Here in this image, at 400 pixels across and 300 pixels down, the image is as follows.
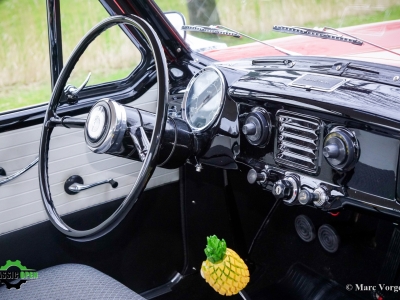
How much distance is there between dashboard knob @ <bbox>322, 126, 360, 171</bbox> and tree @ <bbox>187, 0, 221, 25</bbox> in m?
0.86

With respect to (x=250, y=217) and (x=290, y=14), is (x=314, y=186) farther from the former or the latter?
(x=250, y=217)

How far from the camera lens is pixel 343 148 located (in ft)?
4.39

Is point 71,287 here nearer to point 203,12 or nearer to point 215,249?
point 215,249

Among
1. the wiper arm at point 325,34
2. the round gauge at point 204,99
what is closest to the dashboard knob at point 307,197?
the round gauge at point 204,99

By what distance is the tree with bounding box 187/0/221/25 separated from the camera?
6.67ft

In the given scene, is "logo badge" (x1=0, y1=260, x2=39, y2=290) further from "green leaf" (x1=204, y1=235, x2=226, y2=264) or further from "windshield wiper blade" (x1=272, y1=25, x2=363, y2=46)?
"windshield wiper blade" (x1=272, y1=25, x2=363, y2=46)

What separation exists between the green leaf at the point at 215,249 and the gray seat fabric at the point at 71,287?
377 millimetres

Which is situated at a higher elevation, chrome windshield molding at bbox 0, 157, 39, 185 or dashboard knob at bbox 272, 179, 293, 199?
dashboard knob at bbox 272, 179, 293, 199

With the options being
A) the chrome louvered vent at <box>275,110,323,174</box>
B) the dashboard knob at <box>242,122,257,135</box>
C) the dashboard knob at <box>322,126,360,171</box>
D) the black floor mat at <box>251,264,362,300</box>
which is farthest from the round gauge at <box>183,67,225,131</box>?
the black floor mat at <box>251,264,362,300</box>

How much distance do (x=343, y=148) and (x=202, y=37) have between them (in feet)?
3.24

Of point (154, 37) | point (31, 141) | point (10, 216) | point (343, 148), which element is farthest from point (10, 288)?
point (343, 148)

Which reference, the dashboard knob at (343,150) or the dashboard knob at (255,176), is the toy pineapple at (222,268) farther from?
the dashboard knob at (343,150)

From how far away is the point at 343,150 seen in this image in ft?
4.39

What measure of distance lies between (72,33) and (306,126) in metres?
1.09
